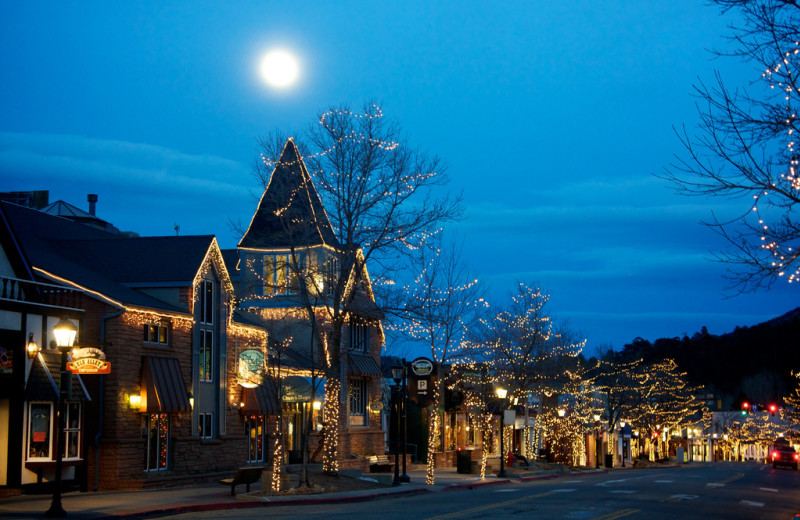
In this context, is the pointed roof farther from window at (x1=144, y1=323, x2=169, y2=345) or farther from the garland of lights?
window at (x1=144, y1=323, x2=169, y2=345)

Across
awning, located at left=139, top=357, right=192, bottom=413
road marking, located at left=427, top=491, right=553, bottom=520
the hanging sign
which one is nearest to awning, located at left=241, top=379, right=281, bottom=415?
awning, located at left=139, top=357, right=192, bottom=413

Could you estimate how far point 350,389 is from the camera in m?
42.0

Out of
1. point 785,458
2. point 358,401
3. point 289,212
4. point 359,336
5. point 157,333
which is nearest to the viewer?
Result: point 157,333

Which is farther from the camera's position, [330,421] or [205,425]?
[205,425]

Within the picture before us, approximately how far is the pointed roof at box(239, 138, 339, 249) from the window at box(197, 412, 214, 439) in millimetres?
7364

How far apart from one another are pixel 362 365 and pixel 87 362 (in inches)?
834

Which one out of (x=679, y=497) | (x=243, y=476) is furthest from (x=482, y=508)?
(x=243, y=476)

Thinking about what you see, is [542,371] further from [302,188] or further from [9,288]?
[9,288]

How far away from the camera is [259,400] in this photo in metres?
34.1

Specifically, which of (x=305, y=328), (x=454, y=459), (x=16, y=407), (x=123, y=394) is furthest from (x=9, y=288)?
(x=454, y=459)

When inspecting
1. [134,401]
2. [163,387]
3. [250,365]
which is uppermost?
[250,365]

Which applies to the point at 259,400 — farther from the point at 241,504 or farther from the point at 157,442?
Answer: the point at 241,504

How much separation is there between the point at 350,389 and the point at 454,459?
39.8 ft

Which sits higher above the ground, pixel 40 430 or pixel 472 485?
pixel 40 430
